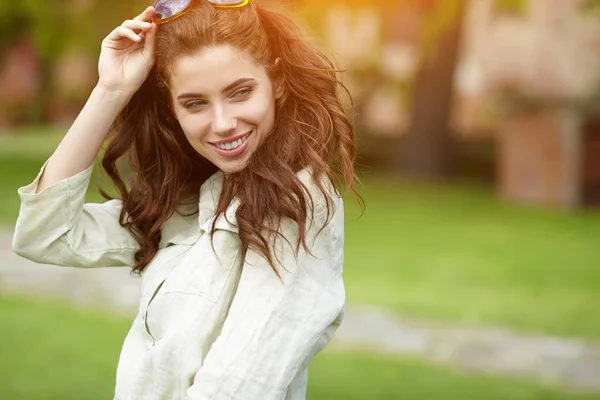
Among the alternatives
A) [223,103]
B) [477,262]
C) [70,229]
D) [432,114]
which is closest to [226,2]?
[223,103]

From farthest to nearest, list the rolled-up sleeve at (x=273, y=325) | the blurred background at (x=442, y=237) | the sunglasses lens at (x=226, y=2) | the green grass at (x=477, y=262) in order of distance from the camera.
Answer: the green grass at (x=477, y=262)
the blurred background at (x=442, y=237)
the sunglasses lens at (x=226, y=2)
the rolled-up sleeve at (x=273, y=325)

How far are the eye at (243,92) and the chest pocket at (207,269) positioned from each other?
0.27 meters

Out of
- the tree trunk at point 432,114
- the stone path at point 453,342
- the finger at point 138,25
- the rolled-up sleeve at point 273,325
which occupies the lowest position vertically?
the tree trunk at point 432,114

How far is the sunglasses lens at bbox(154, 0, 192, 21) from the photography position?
1.97 metres

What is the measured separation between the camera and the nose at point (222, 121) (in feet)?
6.33

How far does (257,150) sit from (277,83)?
0.16 meters

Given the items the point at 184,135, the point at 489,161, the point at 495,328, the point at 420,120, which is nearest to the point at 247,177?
the point at 184,135

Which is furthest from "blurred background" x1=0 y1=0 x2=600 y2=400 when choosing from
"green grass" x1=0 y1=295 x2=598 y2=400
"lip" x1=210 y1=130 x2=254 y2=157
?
"lip" x1=210 y1=130 x2=254 y2=157

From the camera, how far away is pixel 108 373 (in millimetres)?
5430

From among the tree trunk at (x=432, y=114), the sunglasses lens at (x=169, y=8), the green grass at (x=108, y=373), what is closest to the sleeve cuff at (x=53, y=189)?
the sunglasses lens at (x=169, y=8)

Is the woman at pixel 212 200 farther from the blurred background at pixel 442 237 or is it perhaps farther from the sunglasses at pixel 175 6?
the blurred background at pixel 442 237

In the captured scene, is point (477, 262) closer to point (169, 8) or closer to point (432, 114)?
point (432, 114)

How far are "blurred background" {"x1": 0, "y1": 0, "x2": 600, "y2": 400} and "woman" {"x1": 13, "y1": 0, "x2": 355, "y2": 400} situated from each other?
45cm

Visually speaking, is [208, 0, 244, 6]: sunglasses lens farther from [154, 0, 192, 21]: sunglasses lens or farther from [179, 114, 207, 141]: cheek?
[179, 114, 207, 141]: cheek
